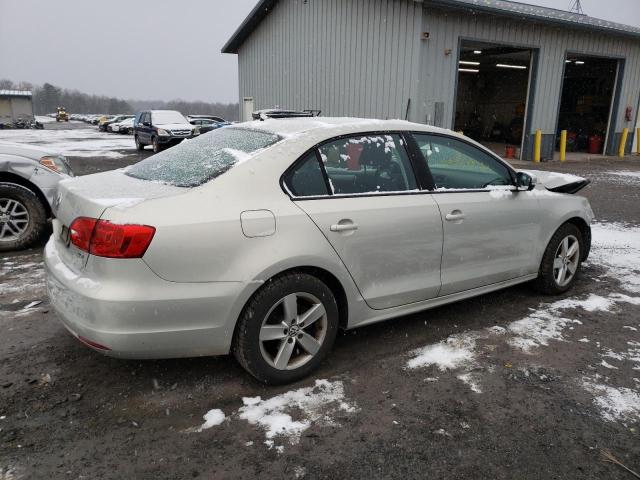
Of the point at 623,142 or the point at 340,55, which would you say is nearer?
the point at 340,55

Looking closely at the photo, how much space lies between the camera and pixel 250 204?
281 cm

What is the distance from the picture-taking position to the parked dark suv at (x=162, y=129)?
773 inches

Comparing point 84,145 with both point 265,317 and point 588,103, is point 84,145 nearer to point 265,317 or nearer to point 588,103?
point 588,103

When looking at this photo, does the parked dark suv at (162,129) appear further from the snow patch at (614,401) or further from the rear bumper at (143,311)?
the snow patch at (614,401)

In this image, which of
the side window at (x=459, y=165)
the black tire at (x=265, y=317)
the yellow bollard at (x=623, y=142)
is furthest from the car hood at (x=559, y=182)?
the yellow bollard at (x=623, y=142)

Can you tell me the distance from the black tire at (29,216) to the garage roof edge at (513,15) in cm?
1004

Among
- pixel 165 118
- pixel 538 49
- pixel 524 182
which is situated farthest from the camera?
pixel 165 118

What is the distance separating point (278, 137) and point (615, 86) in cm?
1979

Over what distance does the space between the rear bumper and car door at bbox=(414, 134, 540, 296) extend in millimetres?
1717

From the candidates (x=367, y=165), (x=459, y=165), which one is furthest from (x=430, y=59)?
(x=367, y=165)

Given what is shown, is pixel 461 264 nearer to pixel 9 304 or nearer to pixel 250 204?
pixel 250 204

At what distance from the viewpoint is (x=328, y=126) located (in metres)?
3.34

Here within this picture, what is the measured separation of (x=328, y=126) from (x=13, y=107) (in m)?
65.0

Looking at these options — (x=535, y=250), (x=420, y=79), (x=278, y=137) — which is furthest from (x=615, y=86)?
(x=278, y=137)
